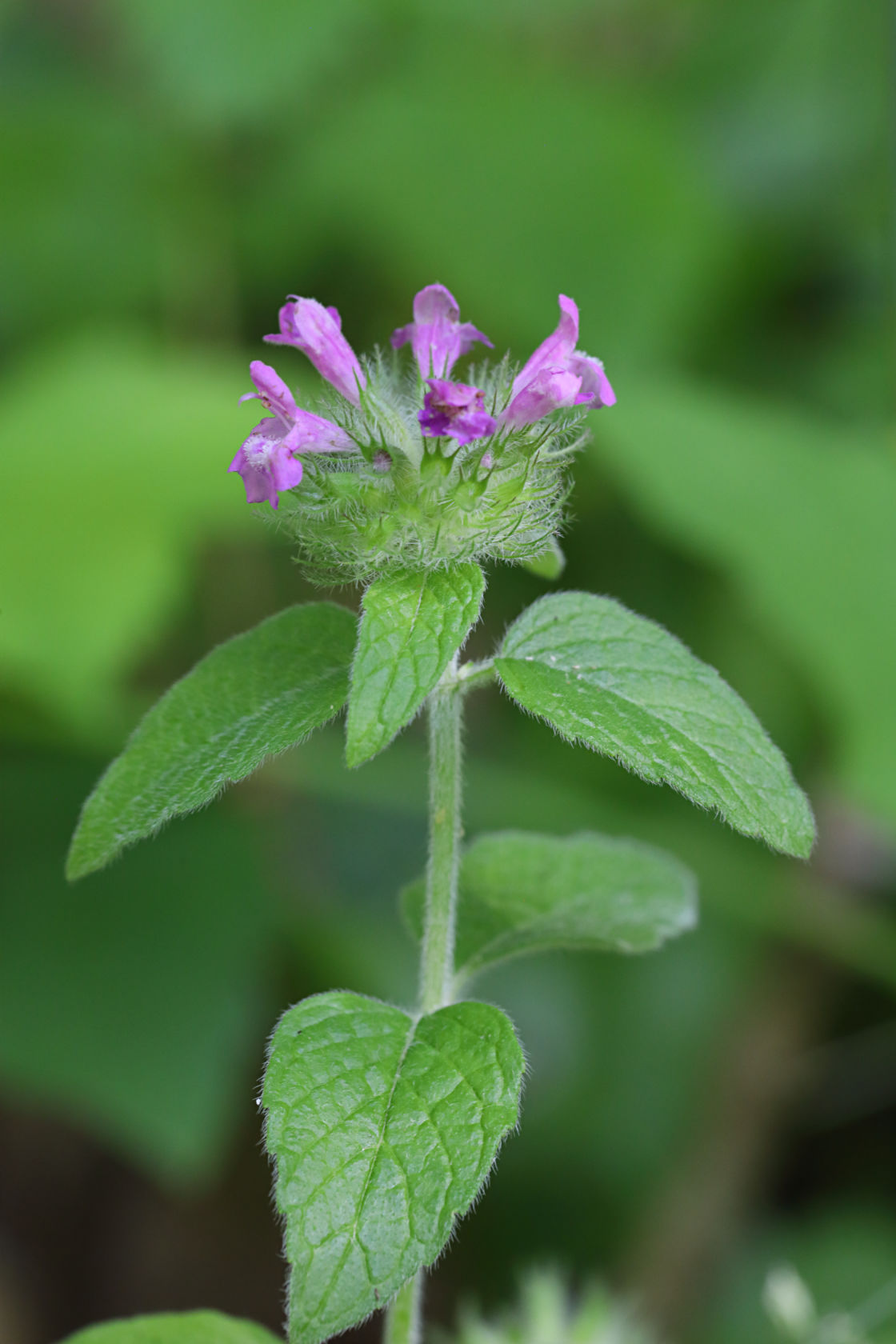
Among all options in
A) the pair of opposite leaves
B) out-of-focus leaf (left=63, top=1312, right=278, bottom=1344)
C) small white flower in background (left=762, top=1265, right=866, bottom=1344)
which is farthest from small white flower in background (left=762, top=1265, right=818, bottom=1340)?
the pair of opposite leaves

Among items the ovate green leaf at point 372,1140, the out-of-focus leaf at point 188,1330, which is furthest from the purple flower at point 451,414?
the out-of-focus leaf at point 188,1330

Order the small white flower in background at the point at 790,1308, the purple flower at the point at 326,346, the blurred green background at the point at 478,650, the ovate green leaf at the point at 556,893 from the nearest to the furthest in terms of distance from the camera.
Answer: the purple flower at the point at 326,346
the ovate green leaf at the point at 556,893
the small white flower in background at the point at 790,1308
the blurred green background at the point at 478,650

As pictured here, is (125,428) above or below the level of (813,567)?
above

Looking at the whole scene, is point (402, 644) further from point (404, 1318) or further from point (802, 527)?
point (802, 527)

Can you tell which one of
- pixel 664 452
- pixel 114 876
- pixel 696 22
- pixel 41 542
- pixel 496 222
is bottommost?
pixel 114 876

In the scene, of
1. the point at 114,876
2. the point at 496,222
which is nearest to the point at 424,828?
the point at 114,876

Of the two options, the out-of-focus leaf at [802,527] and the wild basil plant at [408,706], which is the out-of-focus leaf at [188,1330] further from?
the out-of-focus leaf at [802,527]

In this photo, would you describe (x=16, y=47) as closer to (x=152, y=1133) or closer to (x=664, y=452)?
(x=664, y=452)

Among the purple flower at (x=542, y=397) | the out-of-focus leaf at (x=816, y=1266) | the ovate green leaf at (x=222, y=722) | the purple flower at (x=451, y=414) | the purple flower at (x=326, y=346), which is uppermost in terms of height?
the purple flower at (x=326, y=346)
